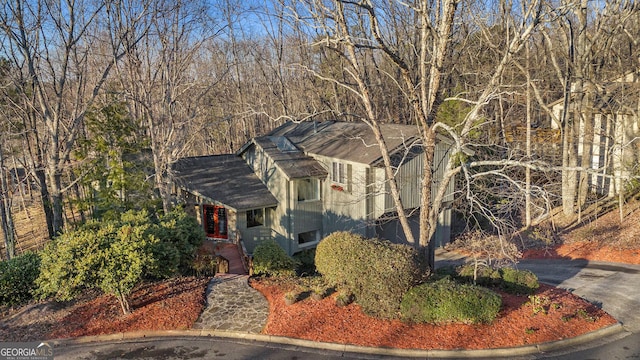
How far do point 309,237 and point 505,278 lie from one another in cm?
1131

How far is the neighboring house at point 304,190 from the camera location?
733 inches

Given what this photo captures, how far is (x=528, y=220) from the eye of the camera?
20.9 meters

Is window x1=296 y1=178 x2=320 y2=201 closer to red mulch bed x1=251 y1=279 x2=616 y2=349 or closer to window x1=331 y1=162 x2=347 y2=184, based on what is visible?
window x1=331 y1=162 x2=347 y2=184

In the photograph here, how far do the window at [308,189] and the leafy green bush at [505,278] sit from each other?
958 centimetres

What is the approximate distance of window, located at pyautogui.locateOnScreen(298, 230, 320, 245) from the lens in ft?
69.8

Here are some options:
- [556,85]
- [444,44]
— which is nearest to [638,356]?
[444,44]

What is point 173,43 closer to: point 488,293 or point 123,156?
point 123,156

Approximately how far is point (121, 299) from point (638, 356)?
12950 millimetres

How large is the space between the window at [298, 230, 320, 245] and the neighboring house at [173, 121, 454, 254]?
55 mm

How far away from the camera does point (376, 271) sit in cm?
1020

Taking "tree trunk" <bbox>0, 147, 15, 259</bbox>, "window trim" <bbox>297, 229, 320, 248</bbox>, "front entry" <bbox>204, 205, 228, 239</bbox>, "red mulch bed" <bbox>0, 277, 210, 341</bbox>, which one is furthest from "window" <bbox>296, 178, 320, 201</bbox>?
"tree trunk" <bbox>0, 147, 15, 259</bbox>

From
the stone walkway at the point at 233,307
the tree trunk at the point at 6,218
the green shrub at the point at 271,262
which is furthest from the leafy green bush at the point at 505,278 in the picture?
the tree trunk at the point at 6,218

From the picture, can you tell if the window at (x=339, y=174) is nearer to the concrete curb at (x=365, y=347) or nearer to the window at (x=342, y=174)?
the window at (x=342, y=174)

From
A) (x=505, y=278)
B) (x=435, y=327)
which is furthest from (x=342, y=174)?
(x=435, y=327)
